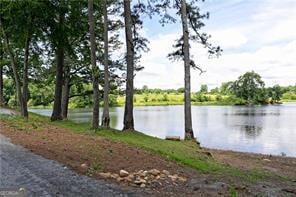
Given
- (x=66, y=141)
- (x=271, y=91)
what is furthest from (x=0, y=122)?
(x=271, y=91)

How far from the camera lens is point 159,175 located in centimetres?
1021

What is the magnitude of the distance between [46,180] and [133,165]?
3188 millimetres

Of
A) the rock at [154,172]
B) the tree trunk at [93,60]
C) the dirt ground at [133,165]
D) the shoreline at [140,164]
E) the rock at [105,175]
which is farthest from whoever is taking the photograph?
the tree trunk at [93,60]

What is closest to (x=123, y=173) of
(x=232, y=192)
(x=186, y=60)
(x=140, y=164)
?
(x=140, y=164)

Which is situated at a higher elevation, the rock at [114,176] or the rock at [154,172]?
the rock at [114,176]

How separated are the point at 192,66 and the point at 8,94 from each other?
4474cm

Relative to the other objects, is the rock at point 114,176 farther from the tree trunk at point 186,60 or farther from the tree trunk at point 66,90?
the tree trunk at point 66,90

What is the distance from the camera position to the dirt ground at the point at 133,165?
30.8 ft

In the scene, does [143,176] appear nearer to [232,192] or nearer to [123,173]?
[123,173]

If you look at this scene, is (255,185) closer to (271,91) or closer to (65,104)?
(65,104)

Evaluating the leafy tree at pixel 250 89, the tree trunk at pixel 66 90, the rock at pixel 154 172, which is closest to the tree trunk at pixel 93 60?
the rock at pixel 154 172

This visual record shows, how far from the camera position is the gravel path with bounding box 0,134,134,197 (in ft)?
25.8

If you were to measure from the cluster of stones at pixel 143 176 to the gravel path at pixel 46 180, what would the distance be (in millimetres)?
650

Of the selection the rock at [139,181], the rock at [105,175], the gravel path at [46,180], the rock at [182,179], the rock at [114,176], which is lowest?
the rock at [182,179]
